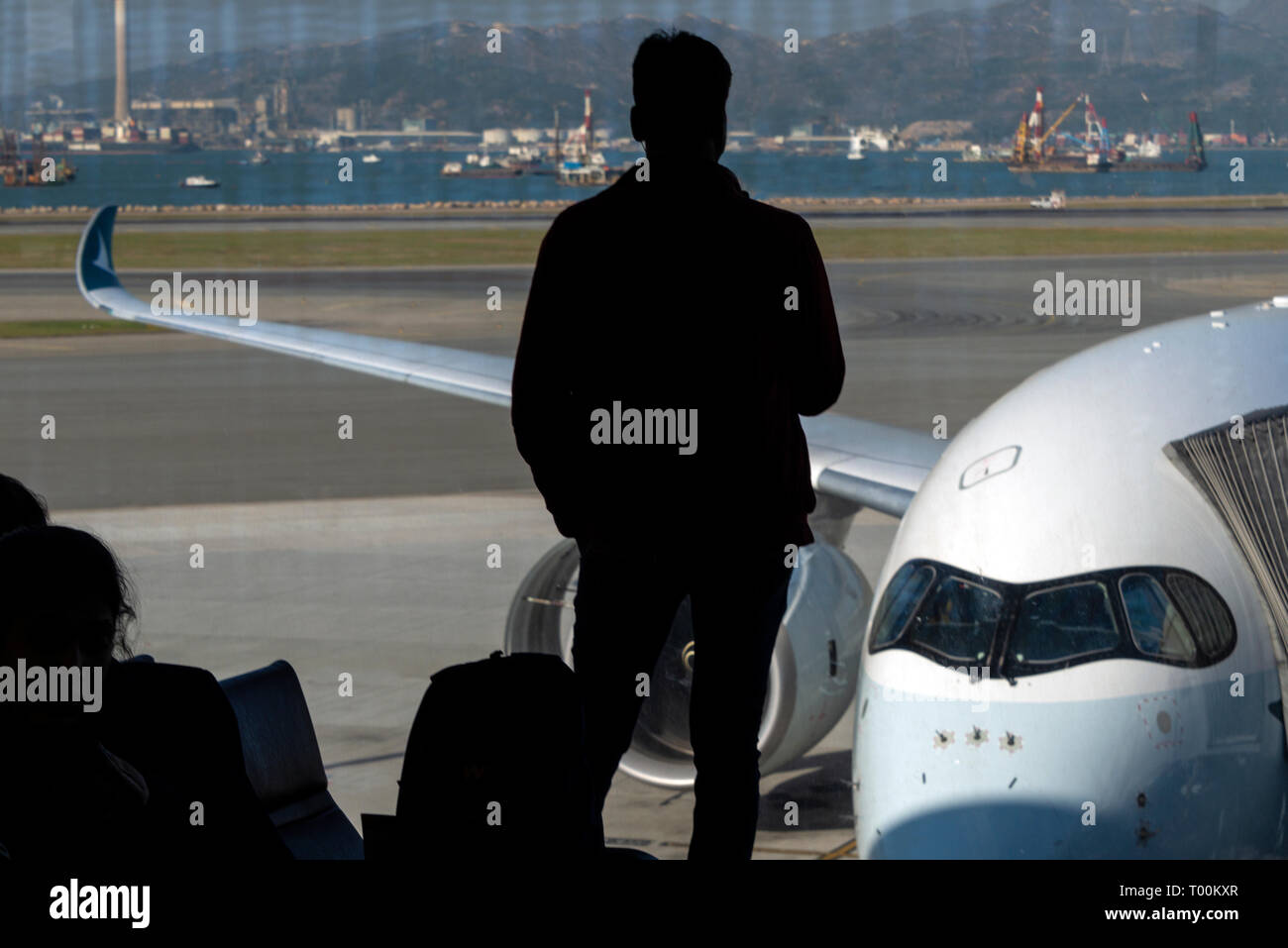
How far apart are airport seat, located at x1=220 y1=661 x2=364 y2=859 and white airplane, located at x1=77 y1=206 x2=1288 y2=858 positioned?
1878mm

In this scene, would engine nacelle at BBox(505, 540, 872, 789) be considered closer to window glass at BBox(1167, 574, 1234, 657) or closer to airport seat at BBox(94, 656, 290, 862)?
window glass at BBox(1167, 574, 1234, 657)

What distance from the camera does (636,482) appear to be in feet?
12.0

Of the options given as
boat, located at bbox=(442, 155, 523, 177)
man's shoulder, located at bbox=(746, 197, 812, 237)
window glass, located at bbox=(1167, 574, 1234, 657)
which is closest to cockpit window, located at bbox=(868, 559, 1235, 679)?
window glass, located at bbox=(1167, 574, 1234, 657)

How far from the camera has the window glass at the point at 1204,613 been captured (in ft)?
16.0

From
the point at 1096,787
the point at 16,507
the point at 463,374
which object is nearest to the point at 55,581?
the point at 16,507

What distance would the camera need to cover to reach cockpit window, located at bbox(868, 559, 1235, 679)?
4.89 meters

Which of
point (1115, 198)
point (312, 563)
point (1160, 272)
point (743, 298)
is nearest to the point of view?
point (743, 298)

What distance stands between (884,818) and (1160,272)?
4943cm

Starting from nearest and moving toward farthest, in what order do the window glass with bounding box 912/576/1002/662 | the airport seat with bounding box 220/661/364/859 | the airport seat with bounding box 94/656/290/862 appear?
the airport seat with bounding box 94/656/290/862 → the airport seat with bounding box 220/661/364/859 → the window glass with bounding box 912/576/1002/662

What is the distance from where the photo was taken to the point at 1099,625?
4980 millimetres

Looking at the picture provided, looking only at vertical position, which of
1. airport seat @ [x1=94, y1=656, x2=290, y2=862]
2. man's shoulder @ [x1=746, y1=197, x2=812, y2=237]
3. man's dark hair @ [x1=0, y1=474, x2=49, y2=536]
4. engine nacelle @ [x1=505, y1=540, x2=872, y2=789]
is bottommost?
engine nacelle @ [x1=505, y1=540, x2=872, y2=789]

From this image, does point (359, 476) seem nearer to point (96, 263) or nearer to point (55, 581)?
point (96, 263)
